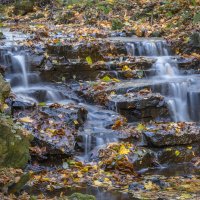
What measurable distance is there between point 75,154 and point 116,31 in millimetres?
7874

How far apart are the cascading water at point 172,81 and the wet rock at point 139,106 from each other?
17.9 inches

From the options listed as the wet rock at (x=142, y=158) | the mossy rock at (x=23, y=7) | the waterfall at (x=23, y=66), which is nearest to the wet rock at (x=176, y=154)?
the wet rock at (x=142, y=158)

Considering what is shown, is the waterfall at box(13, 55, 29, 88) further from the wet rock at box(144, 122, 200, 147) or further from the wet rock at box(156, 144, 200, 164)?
the wet rock at box(156, 144, 200, 164)

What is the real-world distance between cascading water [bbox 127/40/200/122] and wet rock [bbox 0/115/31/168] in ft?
14.1

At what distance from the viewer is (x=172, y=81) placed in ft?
34.3

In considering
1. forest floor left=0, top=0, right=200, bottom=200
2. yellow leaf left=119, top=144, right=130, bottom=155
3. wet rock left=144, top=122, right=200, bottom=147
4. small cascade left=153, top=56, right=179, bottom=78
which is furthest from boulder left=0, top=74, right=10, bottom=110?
small cascade left=153, top=56, right=179, bottom=78

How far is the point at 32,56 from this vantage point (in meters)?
10.7

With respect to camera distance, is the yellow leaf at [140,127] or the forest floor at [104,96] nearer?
the forest floor at [104,96]

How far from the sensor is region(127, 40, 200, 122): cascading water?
31.9 ft

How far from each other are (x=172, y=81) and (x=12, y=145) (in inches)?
221

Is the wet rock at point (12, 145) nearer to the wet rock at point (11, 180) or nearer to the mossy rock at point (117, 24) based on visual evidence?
the wet rock at point (11, 180)

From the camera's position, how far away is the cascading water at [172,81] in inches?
382

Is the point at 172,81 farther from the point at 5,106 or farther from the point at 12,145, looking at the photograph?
the point at 12,145

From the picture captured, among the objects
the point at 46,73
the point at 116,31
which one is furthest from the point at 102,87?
the point at 116,31
